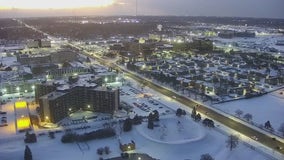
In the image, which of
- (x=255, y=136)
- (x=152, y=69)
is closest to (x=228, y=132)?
(x=255, y=136)

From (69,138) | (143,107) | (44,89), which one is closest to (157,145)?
(69,138)

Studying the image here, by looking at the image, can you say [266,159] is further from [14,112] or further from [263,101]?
[14,112]

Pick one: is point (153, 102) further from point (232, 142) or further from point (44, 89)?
point (232, 142)

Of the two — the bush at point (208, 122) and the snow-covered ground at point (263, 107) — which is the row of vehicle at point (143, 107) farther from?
the snow-covered ground at point (263, 107)

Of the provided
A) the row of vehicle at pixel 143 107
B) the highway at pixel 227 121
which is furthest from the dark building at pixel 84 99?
the highway at pixel 227 121

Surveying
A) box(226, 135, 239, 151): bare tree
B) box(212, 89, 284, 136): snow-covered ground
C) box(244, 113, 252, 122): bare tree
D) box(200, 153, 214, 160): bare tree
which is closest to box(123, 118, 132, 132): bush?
box(200, 153, 214, 160): bare tree
